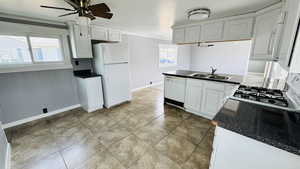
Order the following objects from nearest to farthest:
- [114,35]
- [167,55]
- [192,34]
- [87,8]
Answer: [87,8] < [192,34] < [114,35] < [167,55]

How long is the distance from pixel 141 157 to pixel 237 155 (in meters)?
1.28

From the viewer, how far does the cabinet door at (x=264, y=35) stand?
181cm

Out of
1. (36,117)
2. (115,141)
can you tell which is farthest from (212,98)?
(36,117)

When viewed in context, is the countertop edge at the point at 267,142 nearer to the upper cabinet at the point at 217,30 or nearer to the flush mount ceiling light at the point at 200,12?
the flush mount ceiling light at the point at 200,12

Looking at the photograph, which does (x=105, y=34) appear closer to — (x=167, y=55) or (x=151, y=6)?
(x=151, y=6)

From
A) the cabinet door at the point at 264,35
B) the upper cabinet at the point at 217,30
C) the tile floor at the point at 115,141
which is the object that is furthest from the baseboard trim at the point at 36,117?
the cabinet door at the point at 264,35

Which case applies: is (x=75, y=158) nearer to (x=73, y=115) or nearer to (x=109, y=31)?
(x=73, y=115)

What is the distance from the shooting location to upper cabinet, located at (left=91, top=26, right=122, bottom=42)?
10.6 ft

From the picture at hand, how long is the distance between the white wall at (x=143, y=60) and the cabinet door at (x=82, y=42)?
143 centimetres

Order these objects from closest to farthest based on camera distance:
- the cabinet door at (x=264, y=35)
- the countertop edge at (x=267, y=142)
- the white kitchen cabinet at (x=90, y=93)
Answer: the countertop edge at (x=267, y=142)
the cabinet door at (x=264, y=35)
the white kitchen cabinet at (x=90, y=93)

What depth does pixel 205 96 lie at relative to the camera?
8.89 feet

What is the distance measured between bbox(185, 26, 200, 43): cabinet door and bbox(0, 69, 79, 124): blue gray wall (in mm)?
3260

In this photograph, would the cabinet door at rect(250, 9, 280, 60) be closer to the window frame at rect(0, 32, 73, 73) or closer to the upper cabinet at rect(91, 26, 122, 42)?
the upper cabinet at rect(91, 26, 122, 42)

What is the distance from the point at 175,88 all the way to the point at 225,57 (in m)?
4.30
